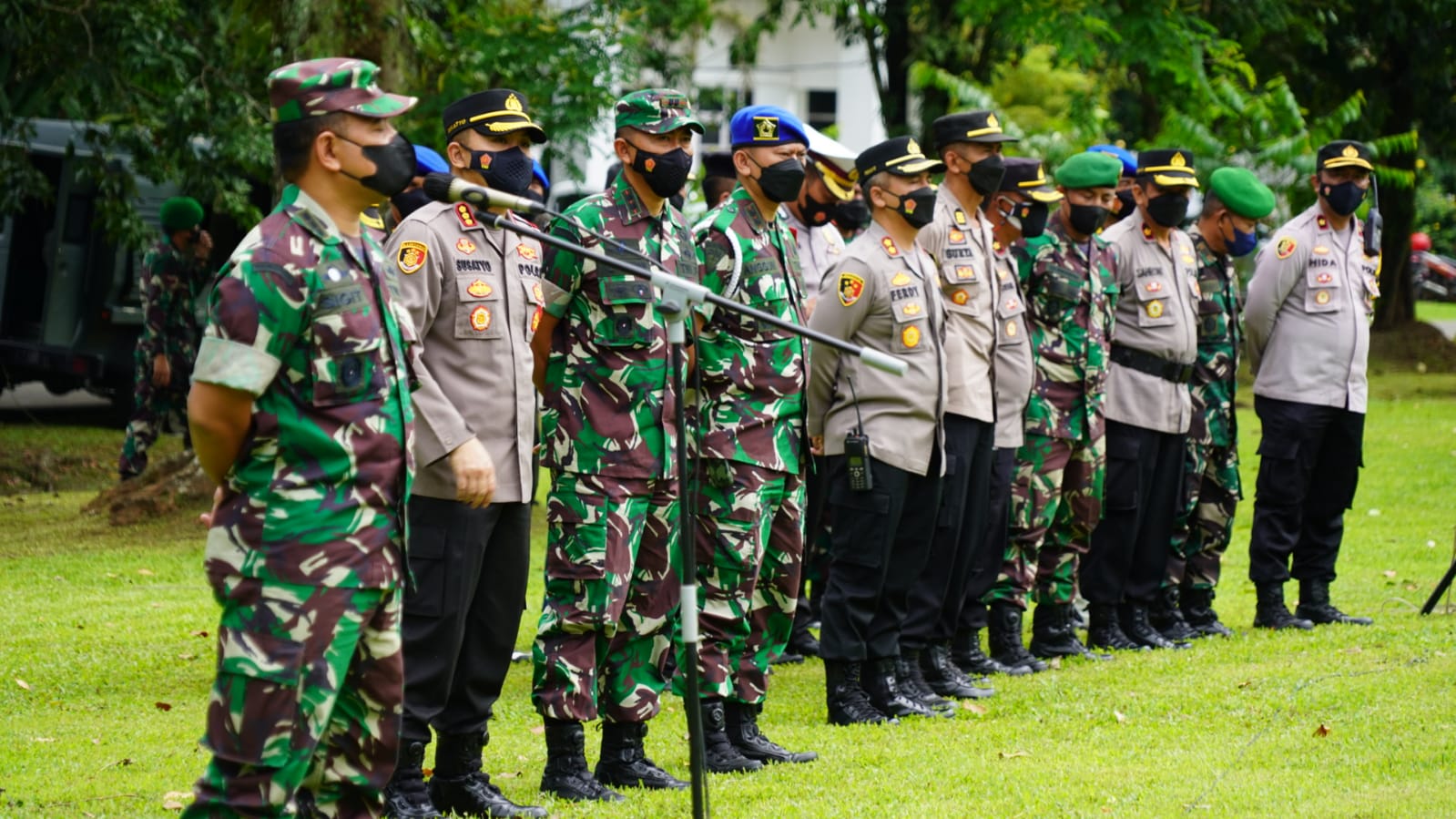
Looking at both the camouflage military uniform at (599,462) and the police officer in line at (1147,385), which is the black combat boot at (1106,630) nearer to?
the police officer in line at (1147,385)

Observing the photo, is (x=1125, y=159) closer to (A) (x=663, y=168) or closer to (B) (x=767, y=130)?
(B) (x=767, y=130)

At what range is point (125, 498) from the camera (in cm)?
1277

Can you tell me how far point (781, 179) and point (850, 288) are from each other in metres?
0.64

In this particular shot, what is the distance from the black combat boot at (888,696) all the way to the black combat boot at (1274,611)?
3.00 m

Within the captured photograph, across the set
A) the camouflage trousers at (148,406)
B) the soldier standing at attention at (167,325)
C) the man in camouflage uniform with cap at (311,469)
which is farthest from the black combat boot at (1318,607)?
the soldier standing at attention at (167,325)

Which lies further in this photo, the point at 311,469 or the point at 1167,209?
the point at 1167,209

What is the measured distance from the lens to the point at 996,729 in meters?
6.89

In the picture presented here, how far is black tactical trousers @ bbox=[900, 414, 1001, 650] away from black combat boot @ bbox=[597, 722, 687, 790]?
178 centimetres

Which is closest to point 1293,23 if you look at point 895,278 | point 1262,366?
point 1262,366

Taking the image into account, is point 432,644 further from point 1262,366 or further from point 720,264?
point 1262,366

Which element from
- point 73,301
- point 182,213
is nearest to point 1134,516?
point 182,213

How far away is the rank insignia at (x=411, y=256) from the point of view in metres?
5.26

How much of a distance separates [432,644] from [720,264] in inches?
75.7

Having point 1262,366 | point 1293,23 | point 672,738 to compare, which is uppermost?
point 1293,23
